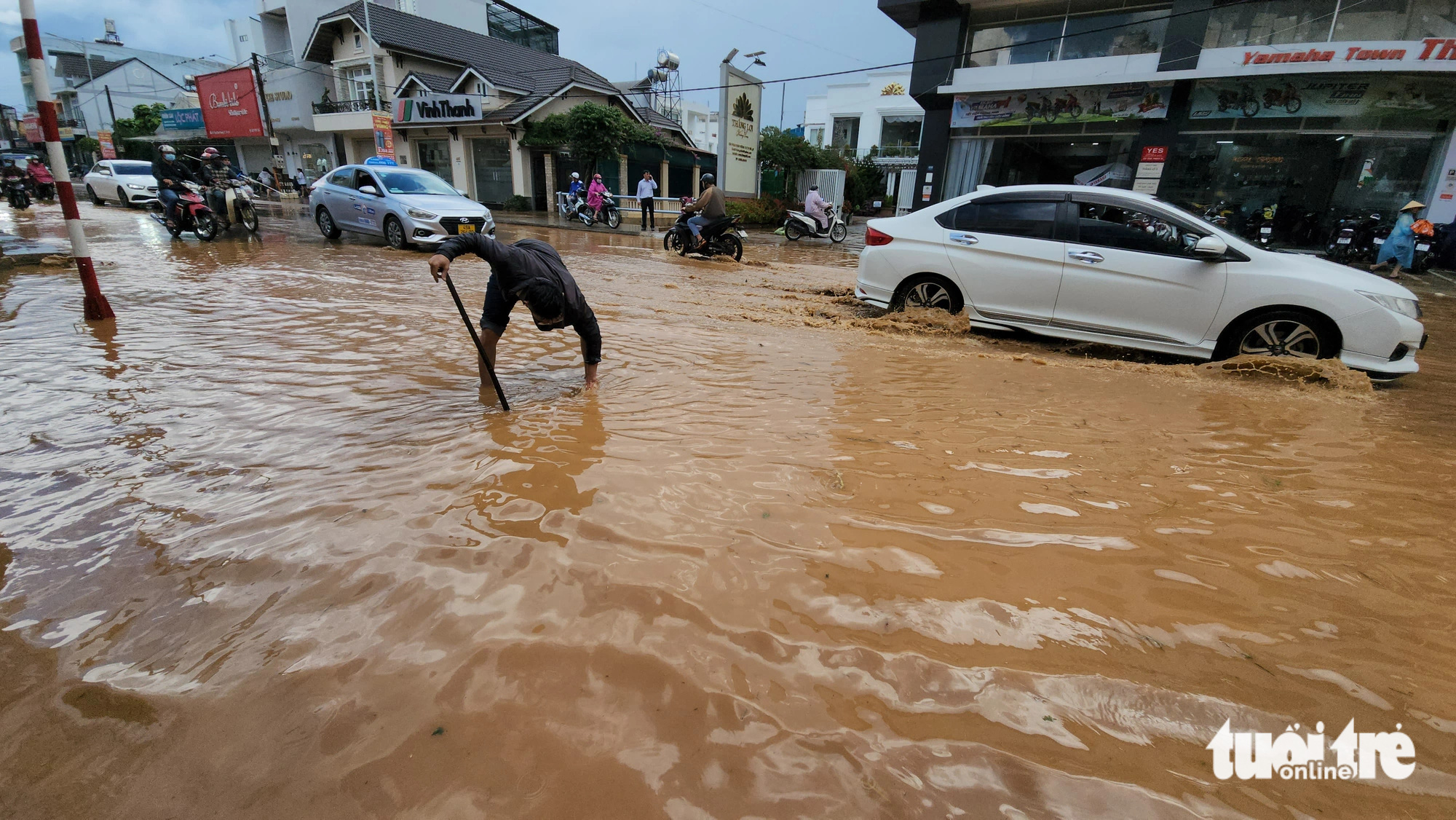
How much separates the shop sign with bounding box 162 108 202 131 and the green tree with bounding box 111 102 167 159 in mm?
1640

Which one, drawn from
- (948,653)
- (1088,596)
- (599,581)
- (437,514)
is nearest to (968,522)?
(1088,596)

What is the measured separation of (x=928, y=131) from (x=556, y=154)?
14.6 meters

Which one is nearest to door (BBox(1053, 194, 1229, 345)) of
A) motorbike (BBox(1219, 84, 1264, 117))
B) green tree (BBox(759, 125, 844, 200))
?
motorbike (BBox(1219, 84, 1264, 117))

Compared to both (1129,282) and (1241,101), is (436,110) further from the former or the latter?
(1129,282)

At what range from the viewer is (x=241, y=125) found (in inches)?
1400

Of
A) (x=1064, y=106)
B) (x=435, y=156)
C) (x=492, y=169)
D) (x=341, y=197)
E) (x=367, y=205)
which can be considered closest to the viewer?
(x=367, y=205)

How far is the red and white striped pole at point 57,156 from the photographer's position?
4.98m

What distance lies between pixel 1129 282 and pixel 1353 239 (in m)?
13.5

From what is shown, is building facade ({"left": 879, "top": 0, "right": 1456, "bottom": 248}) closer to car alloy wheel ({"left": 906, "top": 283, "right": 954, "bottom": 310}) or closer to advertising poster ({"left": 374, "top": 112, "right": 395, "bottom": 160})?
car alloy wheel ({"left": 906, "top": 283, "right": 954, "bottom": 310})

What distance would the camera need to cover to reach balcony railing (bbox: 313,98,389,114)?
30609 mm

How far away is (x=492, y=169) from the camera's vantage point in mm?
27250

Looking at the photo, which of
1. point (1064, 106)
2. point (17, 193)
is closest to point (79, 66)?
point (17, 193)

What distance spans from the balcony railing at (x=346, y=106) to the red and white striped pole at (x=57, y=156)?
2863cm

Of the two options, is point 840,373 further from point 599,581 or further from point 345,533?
point 345,533
